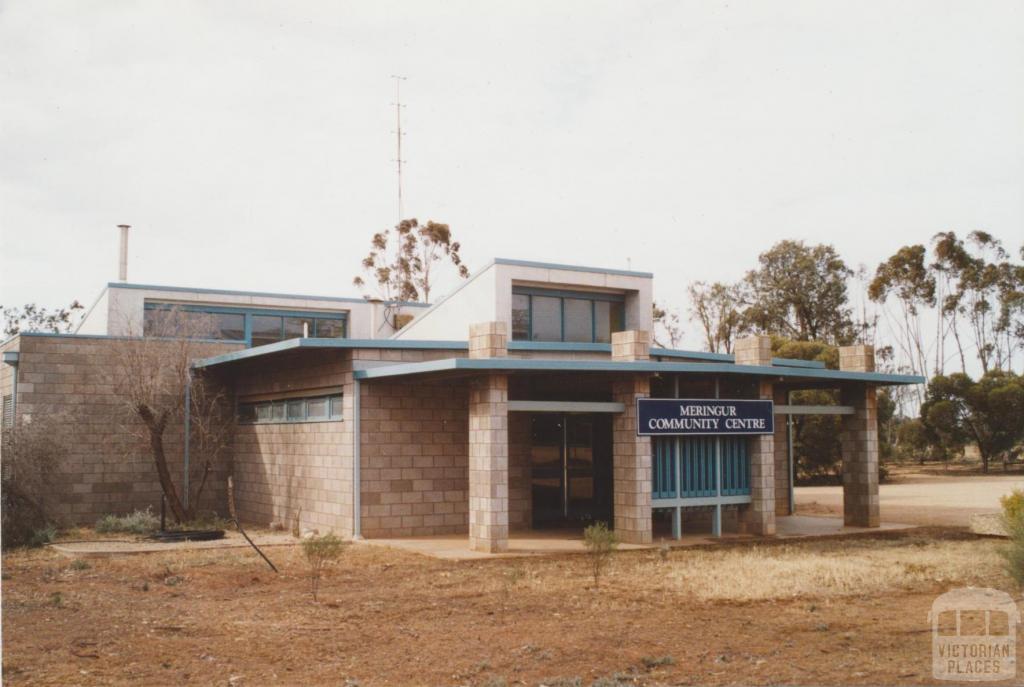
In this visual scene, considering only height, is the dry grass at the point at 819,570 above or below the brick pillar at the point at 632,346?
below

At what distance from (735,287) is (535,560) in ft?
143

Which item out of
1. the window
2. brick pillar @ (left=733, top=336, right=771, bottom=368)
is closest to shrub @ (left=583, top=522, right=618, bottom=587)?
brick pillar @ (left=733, top=336, right=771, bottom=368)

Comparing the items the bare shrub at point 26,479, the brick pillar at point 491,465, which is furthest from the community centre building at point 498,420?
the bare shrub at point 26,479

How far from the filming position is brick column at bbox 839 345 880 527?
19203mm

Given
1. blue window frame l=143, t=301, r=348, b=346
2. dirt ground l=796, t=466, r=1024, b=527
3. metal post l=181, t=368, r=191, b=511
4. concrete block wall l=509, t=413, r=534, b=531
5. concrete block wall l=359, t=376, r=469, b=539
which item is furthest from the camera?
blue window frame l=143, t=301, r=348, b=346

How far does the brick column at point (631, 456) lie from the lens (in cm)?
1608

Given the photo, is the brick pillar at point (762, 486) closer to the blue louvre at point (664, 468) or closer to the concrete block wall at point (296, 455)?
the blue louvre at point (664, 468)

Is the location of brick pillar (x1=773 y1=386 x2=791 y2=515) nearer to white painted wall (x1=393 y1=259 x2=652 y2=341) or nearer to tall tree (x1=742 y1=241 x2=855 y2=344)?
white painted wall (x1=393 y1=259 x2=652 y2=341)

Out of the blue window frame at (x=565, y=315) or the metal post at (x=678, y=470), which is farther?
the blue window frame at (x=565, y=315)

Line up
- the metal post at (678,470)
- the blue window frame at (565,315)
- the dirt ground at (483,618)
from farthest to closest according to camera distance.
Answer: the blue window frame at (565,315)
the metal post at (678,470)
the dirt ground at (483,618)

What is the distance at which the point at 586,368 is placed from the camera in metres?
15.1

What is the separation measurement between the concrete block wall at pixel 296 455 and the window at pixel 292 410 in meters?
0.13

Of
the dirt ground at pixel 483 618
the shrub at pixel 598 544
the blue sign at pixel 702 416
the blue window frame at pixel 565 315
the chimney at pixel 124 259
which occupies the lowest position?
the dirt ground at pixel 483 618

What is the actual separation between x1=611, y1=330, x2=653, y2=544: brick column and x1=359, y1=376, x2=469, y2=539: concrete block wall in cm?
317
